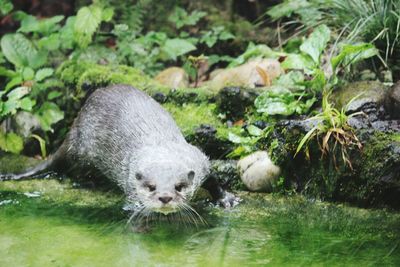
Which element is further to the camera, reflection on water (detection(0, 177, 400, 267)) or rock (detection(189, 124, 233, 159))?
rock (detection(189, 124, 233, 159))

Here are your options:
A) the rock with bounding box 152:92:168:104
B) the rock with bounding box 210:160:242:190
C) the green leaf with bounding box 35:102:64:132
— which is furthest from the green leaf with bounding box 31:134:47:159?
the rock with bounding box 210:160:242:190

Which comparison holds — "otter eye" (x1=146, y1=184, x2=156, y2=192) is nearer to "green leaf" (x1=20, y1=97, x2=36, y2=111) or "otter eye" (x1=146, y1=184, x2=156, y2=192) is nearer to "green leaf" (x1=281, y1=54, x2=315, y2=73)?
"green leaf" (x1=281, y1=54, x2=315, y2=73)

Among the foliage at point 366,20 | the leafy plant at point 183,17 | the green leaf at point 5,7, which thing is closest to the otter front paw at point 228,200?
the foliage at point 366,20

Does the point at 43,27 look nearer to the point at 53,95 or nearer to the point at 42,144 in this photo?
the point at 53,95

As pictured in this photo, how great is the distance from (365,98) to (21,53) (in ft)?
11.9

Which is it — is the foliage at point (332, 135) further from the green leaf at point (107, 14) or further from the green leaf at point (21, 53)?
the green leaf at point (21, 53)

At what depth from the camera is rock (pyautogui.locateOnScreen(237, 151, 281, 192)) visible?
4.82 metres

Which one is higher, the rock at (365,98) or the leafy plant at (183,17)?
the leafy plant at (183,17)

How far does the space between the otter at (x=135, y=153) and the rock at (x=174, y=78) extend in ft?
4.58

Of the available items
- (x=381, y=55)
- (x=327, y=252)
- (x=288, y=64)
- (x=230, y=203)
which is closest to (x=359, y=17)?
(x=381, y=55)

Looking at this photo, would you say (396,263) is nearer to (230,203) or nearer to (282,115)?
(230,203)

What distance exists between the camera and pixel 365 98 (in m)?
5.08

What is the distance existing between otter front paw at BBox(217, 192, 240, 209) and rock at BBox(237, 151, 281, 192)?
190 mm

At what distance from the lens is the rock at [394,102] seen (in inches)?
192
